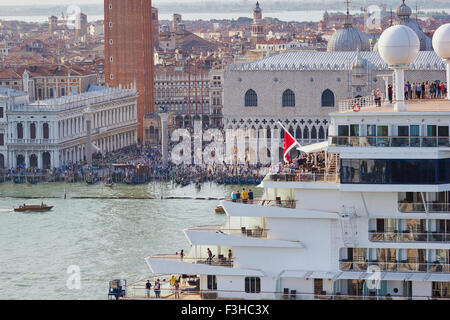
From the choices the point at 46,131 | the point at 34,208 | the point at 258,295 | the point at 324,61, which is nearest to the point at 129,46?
the point at 46,131

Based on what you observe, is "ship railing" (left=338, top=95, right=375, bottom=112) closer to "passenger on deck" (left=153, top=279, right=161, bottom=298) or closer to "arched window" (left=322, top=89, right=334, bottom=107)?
"passenger on deck" (left=153, top=279, right=161, bottom=298)

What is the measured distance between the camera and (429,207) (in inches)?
413

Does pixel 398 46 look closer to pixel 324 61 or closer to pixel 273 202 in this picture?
pixel 273 202

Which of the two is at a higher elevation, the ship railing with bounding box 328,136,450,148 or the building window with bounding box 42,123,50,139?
the building window with bounding box 42,123,50,139

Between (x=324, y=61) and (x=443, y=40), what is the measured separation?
23337 millimetres

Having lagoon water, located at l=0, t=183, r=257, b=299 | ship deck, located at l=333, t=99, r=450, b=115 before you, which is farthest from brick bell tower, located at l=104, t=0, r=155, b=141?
ship deck, located at l=333, t=99, r=450, b=115

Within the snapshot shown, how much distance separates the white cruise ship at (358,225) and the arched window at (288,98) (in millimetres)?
24005

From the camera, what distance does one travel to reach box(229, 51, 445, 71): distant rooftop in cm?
3392

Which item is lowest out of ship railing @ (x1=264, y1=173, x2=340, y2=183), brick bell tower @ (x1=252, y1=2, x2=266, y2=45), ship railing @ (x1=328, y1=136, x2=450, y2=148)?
ship railing @ (x1=264, y1=173, x2=340, y2=183)

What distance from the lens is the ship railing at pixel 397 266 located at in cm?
1044

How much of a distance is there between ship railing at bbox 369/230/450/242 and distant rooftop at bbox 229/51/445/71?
919 inches

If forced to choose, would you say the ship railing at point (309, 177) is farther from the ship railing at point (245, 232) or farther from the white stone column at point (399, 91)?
the white stone column at point (399, 91)

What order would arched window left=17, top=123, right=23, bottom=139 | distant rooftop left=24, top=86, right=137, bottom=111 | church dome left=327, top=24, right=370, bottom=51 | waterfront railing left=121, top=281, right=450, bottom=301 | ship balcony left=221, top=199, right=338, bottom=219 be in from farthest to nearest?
church dome left=327, top=24, right=370, bottom=51 → distant rooftop left=24, top=86, right=137, bottom=111 → arched window left=17, top=123, right=23, bottom=139 → ship balcony left=221, top=199, right=338, bottom=219 → waterfront railing left=121, top=281, right=450, bottom=301
